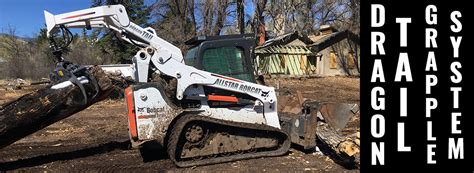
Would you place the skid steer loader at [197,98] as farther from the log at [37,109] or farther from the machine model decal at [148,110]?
the log at [37,109]

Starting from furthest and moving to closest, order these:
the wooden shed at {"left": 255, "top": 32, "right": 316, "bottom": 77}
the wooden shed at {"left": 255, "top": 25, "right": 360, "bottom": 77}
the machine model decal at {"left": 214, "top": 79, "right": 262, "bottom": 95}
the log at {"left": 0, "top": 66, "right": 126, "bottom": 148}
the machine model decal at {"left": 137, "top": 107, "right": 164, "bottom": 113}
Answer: the wooden shed at {"left": 255, "top": 25, "right": 360, "bottom": 77}
the wooden shed at {"left": 255, "top": 32, "right": 316, "bottom": 77}
the machine model decal at {"left": 214, "top": 79, "right": 262, "bottom": 95}
the machine model decal at {"left": 137, "top": 107, "right": 164, "bottom": 113}
the log at {"left": 0, "top": 66, "right": 126, "bottom": 148}

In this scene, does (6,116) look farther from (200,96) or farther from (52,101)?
(200,96)

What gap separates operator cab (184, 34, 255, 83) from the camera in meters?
7.40

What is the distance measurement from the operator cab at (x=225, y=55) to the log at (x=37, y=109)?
1657 mm

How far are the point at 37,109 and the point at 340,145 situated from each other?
4.54 metres

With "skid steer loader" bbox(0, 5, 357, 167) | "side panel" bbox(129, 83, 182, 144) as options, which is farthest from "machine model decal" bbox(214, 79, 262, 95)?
"side panel" bbox(129, 83, 182, 144)

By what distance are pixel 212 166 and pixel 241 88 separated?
1.32 meters

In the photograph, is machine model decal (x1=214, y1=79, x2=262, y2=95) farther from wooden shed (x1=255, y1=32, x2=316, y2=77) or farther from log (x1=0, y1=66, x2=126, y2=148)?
wooden shed (x1=255, y1=32, x2=316, y2=77)

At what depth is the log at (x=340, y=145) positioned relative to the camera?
675 centimetres

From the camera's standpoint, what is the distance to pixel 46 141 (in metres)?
9.42

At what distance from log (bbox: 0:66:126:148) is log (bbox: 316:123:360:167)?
12.3 ft

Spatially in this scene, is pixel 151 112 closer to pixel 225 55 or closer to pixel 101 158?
pixel 101 158

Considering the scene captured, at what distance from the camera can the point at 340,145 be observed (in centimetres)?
699

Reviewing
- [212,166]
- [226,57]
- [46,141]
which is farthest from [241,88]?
[46,141]
